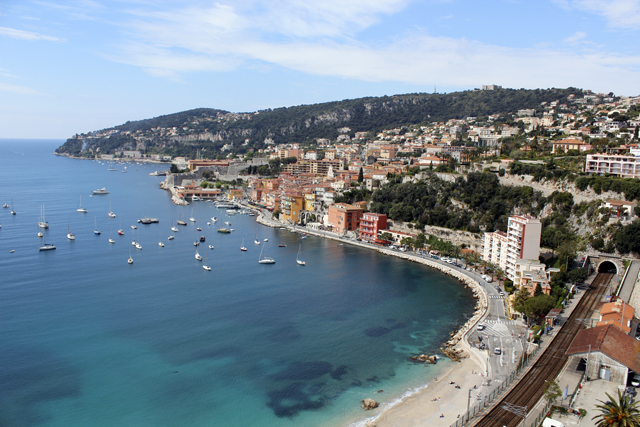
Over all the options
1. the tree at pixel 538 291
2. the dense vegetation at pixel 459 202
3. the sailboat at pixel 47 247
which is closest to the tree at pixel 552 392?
the tree at pixel 538 291

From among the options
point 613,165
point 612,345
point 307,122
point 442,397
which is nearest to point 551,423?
point 442,397

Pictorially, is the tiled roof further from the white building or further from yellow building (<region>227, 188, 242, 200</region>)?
yellow building (<region>227, 188, 242, 200</region>)

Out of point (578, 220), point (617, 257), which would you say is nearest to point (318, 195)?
point (578, 220)

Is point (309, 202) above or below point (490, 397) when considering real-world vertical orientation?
above

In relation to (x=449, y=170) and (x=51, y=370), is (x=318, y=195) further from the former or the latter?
(x=51, y=370)

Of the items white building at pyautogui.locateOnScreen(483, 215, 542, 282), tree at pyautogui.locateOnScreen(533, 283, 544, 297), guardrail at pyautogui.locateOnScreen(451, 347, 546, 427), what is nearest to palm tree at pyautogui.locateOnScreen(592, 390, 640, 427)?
guardrail at pyautogui.locateOnScreen(451, 347, 546, 427)

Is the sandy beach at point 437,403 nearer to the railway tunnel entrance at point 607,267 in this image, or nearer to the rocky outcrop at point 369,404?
the rocky outcrop at point 369,404

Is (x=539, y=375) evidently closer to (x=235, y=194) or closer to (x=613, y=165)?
(x=613, y=165)
